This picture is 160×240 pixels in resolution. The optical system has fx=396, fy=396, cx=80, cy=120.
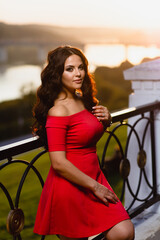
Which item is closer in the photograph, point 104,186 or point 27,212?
point 104,186

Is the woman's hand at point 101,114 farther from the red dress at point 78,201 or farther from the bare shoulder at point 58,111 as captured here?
the bare shoulder at point 58,111

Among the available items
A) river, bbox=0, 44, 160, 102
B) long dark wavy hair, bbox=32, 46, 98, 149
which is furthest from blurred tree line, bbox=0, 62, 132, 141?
long dark wavy hair, bbox=32, 46, 98, 149

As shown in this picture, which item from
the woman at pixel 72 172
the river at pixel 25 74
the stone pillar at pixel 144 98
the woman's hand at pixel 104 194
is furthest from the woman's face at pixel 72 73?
the river at pixel 25 74

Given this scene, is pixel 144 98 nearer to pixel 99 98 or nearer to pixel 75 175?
pixel 75 175

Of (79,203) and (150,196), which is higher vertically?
(79,203)

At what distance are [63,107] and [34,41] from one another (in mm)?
37011

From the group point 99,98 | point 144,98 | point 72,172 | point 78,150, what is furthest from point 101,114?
point 99,98

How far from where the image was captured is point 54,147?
66.9 inches

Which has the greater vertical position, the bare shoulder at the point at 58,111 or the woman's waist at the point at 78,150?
the bare shoulder at the point at 58,111

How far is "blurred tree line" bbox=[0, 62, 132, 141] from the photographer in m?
23.1

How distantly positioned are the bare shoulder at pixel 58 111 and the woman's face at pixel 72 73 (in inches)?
4.9

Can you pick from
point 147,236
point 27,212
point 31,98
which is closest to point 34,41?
point 31,98

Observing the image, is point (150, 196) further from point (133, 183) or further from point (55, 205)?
point (55, 205)

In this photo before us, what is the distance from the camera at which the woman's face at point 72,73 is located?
182 centimetres
